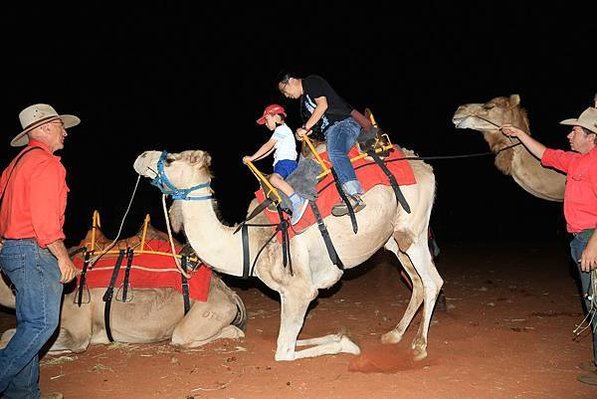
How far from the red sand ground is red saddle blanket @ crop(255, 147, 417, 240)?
5.01ft

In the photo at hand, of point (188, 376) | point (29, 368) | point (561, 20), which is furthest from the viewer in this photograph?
point (561, 20)

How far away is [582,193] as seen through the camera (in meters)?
5.45

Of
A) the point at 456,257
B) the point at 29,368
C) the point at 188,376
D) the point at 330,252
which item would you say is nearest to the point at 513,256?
the point at 456,257

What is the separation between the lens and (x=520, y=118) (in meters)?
7.59

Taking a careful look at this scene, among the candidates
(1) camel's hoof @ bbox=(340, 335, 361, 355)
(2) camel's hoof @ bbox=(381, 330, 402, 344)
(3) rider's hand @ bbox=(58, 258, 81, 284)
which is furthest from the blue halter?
(2) camel's hoof @ bbox=(381, 330, 402, 344)

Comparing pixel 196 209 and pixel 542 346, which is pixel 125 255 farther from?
pixel 542 346

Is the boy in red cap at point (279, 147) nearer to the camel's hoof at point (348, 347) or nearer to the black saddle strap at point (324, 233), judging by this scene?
the black saddle strap at point (324, 233)

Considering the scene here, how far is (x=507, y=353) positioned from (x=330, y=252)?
223 cm

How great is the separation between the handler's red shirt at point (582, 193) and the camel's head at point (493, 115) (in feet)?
6.37

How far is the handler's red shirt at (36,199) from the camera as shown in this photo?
4711 millimetres

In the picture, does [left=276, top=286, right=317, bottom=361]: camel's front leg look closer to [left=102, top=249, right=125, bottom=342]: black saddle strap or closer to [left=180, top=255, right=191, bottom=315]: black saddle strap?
[left=180, top=255, right=191, bottom=315]: black saddle strap

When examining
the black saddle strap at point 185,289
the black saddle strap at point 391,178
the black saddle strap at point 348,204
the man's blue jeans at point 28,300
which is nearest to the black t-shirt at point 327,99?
the black saddle strap at point 391,178

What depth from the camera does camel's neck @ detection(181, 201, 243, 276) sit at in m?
6.35

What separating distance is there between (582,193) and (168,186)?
4029mm
